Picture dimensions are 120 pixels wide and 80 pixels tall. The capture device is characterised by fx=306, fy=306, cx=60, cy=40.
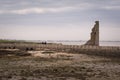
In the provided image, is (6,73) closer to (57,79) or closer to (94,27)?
(57,79)

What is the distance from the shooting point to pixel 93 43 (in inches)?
2172

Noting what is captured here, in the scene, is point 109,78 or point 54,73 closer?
point 109,78

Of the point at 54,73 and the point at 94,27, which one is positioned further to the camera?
the point at 94,27

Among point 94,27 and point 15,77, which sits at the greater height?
point 94,27

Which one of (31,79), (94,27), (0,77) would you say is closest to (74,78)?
(31,79)

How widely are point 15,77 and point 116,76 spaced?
601 centimetres

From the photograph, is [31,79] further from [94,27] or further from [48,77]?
[94,27]

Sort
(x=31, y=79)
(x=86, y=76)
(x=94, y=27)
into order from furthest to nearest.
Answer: (x=94, y=27) → (x=86, y=76) → (x=31, y=79)

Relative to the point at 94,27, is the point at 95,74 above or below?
below

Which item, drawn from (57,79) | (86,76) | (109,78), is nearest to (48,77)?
(57,79)

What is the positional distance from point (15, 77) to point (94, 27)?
119ft

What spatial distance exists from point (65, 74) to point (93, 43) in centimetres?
3663

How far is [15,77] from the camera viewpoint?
17562mm

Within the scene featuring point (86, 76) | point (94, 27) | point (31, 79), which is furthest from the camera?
point (94, 27)
